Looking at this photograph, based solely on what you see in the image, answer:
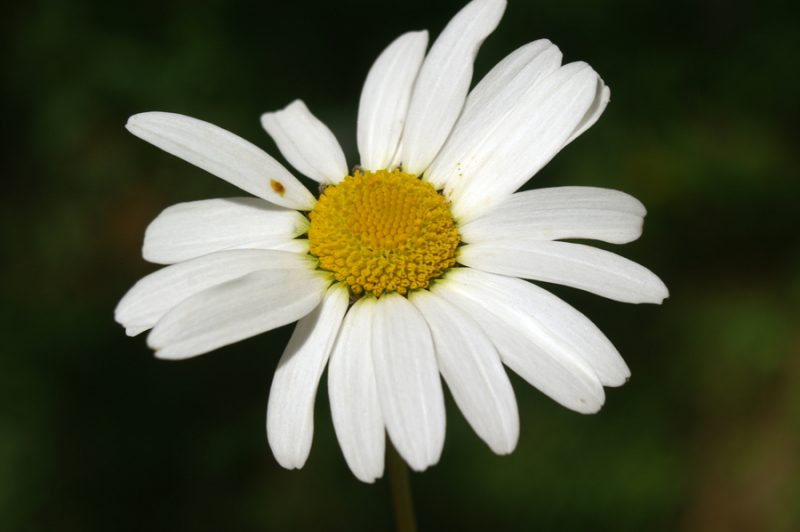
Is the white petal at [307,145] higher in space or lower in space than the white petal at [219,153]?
higher

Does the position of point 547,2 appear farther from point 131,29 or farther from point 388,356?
point 388,356

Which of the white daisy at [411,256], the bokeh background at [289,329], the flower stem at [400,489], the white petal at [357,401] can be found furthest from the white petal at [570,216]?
the bokeh background at [289,329]

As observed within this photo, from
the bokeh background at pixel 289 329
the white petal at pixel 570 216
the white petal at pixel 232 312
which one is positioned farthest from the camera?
the bokeh background at pixel 289 329

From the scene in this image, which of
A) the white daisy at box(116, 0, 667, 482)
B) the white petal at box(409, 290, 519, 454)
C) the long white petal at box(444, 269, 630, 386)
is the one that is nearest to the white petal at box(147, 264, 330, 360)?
the white daisy at box(116, 0, 667, 482)

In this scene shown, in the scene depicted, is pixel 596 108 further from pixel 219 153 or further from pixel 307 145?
pixel 219 153

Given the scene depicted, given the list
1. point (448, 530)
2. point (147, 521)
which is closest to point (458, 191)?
point (448, 530)

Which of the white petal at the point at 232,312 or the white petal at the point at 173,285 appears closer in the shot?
the white petal at the point at 232,312

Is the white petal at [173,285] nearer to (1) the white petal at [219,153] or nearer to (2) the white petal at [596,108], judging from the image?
(1) the white petal at [219,153]

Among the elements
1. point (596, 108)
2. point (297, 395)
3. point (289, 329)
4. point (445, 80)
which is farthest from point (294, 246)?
point (289, 329)

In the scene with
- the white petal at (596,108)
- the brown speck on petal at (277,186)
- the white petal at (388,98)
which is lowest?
the brown speck on petal at (277,186)
